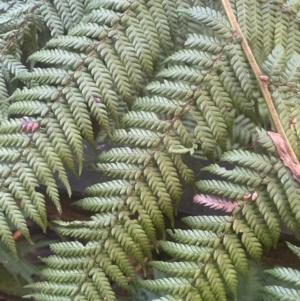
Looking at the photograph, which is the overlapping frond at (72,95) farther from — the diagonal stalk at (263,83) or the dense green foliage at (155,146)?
the diagonal stalk at (263,83)

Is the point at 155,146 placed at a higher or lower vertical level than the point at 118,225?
higher

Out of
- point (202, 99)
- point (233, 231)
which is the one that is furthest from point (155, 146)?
point (233, 231)

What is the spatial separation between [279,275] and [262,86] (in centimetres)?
45

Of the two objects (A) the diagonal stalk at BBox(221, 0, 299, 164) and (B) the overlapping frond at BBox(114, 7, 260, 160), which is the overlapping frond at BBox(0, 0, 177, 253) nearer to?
(B) the overlapping frond at BBox(114, 7, 260, 160)

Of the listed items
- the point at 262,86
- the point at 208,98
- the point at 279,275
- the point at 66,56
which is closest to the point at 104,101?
the point at 66,56

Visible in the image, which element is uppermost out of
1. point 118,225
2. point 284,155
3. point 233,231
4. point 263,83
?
point 263,83

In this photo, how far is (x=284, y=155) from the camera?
0.91 m

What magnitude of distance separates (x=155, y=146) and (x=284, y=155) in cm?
31

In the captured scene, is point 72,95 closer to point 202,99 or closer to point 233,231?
point 202,99

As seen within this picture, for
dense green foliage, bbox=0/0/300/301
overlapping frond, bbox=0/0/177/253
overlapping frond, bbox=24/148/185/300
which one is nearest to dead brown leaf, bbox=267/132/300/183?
dense green foliage, bbox=0/0/300/301

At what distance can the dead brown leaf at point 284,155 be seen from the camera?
890 mm

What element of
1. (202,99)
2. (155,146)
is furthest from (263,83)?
(155,146)

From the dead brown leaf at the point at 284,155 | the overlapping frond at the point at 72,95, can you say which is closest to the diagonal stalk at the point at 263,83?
the dead brown leaf at the point at 284,155

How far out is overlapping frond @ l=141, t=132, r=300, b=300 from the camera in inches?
34.7
